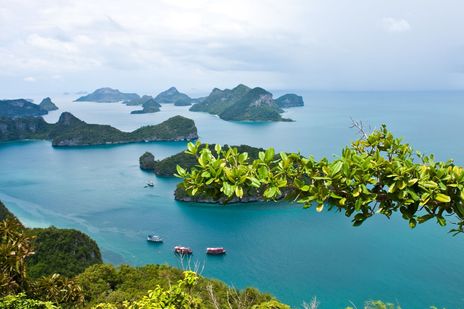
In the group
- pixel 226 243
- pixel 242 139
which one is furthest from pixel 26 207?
pixel 242 139

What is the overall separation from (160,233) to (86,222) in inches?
345

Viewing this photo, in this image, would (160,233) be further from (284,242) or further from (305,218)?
(305,218)

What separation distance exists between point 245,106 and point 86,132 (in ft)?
225

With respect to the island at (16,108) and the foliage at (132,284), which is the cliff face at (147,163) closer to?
the foliage at (132,284)

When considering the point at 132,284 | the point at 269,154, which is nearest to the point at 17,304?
the point at 269,154

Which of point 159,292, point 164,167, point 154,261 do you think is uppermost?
point 159,292

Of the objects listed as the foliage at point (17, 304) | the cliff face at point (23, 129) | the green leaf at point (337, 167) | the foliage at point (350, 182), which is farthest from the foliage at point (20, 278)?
the cliff face at point (23, 129)

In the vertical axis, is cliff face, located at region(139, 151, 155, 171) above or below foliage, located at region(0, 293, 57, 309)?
below

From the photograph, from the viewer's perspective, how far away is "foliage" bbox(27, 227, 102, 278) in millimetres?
22375

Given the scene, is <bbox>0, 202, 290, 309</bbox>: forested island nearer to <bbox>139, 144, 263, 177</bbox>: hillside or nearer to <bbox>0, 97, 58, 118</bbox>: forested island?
<bbox>139, 144, 263, 177</bbox>: hillside

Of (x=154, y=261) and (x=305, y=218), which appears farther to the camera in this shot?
(x=305, y=218)

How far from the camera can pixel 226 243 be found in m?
30.0

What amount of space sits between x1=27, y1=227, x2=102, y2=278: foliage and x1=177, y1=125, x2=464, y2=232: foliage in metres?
23.4

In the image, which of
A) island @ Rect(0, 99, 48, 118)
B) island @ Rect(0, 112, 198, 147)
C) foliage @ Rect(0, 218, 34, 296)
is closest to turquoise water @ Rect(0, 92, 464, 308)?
foliage @ Rect(0, 218, 34, 296)
